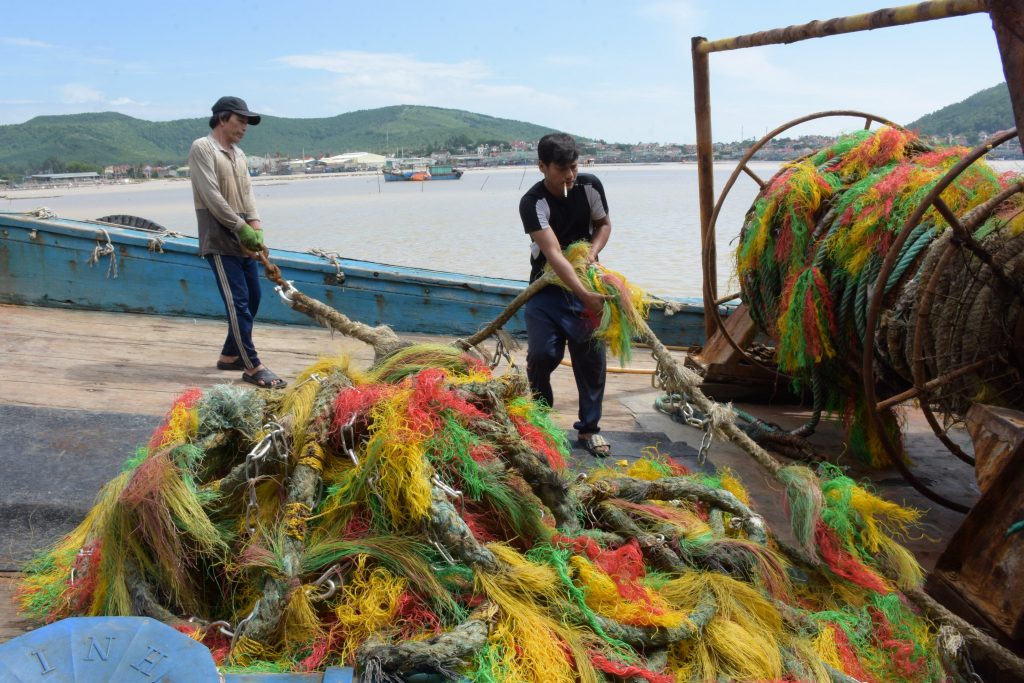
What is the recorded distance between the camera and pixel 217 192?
5.16 meters

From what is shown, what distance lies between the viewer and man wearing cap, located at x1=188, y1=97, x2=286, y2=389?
16.9ft

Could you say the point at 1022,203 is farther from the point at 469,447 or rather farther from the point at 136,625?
the point at 136,625

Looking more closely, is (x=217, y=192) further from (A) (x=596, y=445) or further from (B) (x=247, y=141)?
(B) (x=247, y=141)

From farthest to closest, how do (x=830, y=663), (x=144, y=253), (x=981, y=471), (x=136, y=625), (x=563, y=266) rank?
1. (x=144, y=253)
2. (x=563, y=266)
3. (x=981, y=471)
4. (x=830, y=663)
5. (x=136, y=625)

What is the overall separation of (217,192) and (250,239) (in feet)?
1.19

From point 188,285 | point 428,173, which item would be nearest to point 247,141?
point 428,173

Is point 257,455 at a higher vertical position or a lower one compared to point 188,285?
higher

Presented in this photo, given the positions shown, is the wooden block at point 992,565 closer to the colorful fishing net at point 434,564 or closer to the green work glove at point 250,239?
the colorful fishing net at point 434,564

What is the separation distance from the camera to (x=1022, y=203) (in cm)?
360

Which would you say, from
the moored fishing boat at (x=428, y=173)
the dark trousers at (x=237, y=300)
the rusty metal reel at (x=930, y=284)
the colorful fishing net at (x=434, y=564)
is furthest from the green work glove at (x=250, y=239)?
the moored fishing boat at (x=428, y=173)

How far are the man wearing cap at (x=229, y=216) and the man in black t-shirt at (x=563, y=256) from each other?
69.9 inches

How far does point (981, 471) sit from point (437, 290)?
478 centimetres

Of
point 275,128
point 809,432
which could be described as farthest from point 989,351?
point 275,128

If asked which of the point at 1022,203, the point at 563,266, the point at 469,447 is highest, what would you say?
the point at 1022,203
